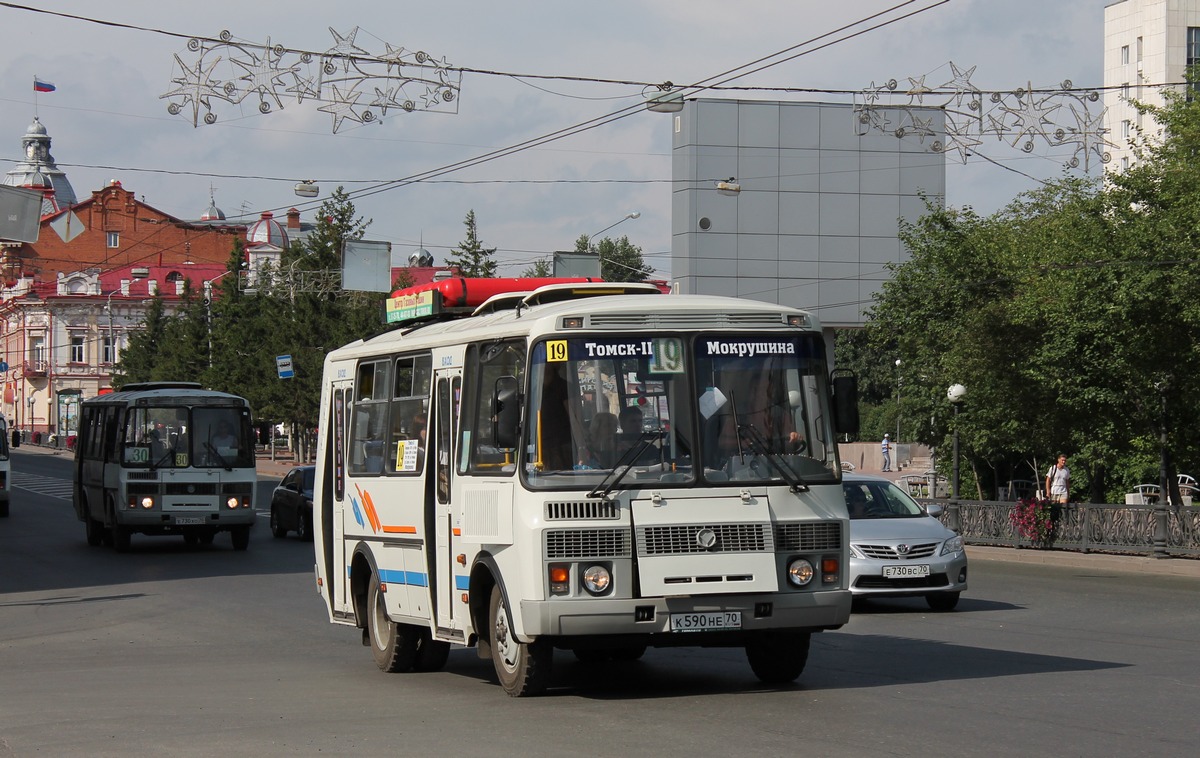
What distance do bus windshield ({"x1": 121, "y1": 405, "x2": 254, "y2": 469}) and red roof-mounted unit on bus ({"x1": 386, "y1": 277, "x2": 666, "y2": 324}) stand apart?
15.6 meters

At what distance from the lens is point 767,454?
10531 millimetres

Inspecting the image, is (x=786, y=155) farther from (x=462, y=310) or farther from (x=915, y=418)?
(x=462, y=310)

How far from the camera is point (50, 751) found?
895 centimetres

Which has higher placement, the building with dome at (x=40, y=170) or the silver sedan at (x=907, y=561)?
the building with dome at (x=40, y=170)

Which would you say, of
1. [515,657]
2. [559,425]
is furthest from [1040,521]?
[559,425]

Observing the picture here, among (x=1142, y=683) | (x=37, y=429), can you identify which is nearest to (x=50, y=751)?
(x=1142, y=683)

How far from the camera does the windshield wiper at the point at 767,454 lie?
34.4ft

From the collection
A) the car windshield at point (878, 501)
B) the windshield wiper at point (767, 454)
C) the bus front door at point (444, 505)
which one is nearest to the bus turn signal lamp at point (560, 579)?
the bus front door at point (444, 505)

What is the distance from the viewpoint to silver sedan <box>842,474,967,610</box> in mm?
17344

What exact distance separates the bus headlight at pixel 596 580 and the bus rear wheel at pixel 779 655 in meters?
1.46

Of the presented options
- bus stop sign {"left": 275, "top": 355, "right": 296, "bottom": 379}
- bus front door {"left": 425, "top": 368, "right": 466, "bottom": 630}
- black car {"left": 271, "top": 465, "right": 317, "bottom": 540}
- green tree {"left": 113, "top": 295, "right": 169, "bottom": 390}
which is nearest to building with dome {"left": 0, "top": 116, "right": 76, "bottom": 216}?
green tree {"left": 113, "top": 295, "right": 169, "bottom": 390}

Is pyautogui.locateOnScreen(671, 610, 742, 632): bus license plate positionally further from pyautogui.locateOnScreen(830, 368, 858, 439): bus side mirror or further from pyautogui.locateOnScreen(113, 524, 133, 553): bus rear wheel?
pyautogui.locateOnScreen(113, 524, 133, 553): bus rear wheel

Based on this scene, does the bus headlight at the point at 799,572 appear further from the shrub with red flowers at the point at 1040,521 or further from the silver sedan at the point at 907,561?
the shrub with red flowers at the point at 1040,521

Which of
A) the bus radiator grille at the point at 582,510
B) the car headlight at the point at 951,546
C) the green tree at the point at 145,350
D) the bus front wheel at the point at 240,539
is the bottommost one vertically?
the bus front wheel at the point at 240,539
